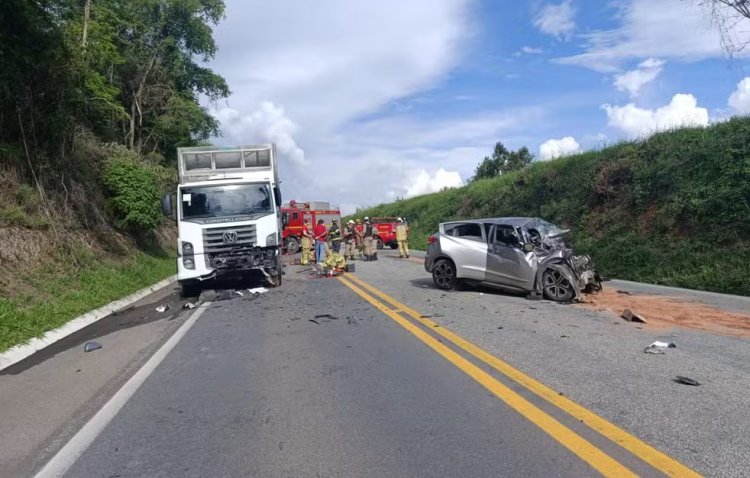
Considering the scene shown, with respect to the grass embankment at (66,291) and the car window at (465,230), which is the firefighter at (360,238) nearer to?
the grass embankment at (66,291)

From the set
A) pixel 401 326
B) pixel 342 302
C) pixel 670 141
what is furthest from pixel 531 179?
pixel 401 326

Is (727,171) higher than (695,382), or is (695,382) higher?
(727,171)

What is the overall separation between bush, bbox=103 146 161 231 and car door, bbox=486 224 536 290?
1220 cm

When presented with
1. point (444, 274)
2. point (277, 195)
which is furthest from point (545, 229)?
point (277, 195)

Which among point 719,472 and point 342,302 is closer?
point 719,472

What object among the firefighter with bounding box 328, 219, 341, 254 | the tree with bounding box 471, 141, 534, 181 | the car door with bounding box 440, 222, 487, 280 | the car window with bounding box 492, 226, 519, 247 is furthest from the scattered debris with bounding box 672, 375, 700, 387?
the tree with bounding box 471, 141, 534, 181

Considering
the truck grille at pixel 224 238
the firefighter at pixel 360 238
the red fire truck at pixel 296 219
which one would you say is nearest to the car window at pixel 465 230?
the truck grille at pixel 224 238

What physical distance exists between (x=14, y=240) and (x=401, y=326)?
861cm

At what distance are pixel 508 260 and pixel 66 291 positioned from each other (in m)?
8.69

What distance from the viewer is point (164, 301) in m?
13.2

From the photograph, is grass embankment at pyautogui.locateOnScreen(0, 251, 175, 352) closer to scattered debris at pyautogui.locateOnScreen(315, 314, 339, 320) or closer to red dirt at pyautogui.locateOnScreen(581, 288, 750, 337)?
scattered debris at pyautogui.locateOnScreen(315, 314, 339, 320)

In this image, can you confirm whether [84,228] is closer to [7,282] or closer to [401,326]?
[7,282]

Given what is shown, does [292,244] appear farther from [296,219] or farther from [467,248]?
[467,248]

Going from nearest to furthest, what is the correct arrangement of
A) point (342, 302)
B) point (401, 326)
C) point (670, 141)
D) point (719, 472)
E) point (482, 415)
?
point (719, 472)
point (482, 415)
point (401, 326)
point (342, 302)
point (670, 141)
